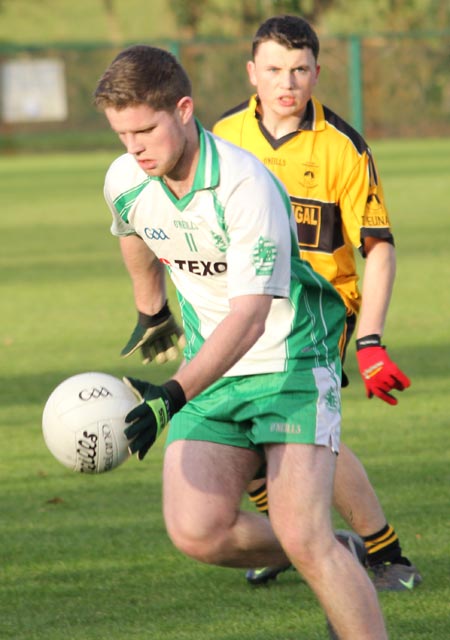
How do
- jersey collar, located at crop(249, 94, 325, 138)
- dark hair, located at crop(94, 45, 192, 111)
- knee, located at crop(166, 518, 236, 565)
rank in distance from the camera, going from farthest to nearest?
jersey collar, located at crop(249, 94, 325, 138) → knee, located at crop(166, 518, 236, 565) → dark hair, located at crop(94, 45, 192, 111)

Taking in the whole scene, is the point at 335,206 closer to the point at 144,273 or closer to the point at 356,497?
the point at 144,273

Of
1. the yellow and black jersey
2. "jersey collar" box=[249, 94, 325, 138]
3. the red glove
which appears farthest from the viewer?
"jersey collar" box=[249, 94, 325, 138]

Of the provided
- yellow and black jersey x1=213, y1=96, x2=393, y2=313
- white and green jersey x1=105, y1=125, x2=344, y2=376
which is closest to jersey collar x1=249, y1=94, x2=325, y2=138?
yellow and black jersey x1=213, y1=96, x2=393, y2=313

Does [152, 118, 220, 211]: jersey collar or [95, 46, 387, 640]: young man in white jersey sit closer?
[95, 46, 387, 640]: young man in white jersey

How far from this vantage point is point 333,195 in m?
5.77

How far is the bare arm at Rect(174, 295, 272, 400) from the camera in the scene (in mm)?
4160

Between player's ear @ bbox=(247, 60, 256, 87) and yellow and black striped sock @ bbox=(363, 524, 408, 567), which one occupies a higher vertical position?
player's ear @ bbox=(247, 60, 256, 87)

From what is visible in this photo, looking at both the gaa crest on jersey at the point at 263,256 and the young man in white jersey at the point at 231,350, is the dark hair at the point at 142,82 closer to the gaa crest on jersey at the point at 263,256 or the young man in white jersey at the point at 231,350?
the young man in white jersey at the point at 231,350

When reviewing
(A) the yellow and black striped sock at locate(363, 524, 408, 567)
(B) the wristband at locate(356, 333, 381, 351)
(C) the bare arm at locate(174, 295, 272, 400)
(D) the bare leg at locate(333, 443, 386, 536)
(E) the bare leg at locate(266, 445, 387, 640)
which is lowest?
(A) the yellow and black striped sock at locate(363, 524, 408, 567)

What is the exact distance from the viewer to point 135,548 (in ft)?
20.2

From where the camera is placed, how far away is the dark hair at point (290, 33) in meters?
5.78

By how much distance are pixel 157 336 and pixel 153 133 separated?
4.21 feet

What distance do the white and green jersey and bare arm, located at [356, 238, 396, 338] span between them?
912 millimetres

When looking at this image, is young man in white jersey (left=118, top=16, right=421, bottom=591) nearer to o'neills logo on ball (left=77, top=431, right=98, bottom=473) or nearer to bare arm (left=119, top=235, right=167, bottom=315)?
bare arm (left=119, top=235, right=167, bottom=315)
